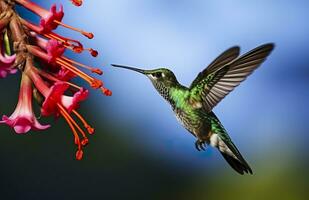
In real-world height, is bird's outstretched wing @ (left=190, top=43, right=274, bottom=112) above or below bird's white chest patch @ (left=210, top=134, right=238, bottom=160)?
above

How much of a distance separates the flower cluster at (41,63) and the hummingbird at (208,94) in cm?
83

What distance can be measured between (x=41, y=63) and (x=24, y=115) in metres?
0.23

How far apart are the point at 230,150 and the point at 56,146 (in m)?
13.9

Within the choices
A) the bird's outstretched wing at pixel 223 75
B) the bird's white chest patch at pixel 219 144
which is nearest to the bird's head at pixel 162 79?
the bird's outstretched wing at pixel 223 75

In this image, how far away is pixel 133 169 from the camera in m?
18.9

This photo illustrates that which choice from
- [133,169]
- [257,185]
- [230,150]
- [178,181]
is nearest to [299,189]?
[257,185]

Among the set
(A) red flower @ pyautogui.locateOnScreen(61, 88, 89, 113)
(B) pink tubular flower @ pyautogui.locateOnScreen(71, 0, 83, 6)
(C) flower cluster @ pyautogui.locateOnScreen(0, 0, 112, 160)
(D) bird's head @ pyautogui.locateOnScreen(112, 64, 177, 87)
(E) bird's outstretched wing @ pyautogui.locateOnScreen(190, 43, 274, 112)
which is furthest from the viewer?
(D) bird's head @ pyautogui.locateOnScreen(112, 64, 177, 87)

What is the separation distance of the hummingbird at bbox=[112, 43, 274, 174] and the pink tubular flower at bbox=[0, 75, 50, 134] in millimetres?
821

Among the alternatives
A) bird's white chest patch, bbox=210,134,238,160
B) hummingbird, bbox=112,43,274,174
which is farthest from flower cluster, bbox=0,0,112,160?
bird's white chest patch, bbox=210,134,238,160

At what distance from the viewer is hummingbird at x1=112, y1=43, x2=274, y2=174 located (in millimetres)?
3643

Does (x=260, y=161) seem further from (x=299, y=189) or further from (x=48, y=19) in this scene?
(x=48, y=19)

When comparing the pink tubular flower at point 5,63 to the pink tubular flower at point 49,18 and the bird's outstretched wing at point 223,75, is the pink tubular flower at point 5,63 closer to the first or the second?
the pink tubular flower at point 49,18

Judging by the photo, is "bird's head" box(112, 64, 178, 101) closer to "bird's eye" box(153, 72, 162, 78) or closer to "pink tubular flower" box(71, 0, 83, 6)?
"bird's eye" box(153, 72, 162, 78)

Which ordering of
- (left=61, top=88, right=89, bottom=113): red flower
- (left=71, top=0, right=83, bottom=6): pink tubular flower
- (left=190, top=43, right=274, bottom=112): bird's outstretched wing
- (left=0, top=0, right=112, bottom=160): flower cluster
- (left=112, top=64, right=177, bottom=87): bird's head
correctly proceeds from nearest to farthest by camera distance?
(left=0, top=0, right=112, bottom=160): flower cluster
(left=61, top=88, right=89, bottom=113): red flower
(left=71, top=0, right=83, bottom=6): pink tubular flower
(left=190, top=43, right=274, bottom=112): bird's outstretched wing
(left=112, top=64, right=177, bottom=87): bird's head
